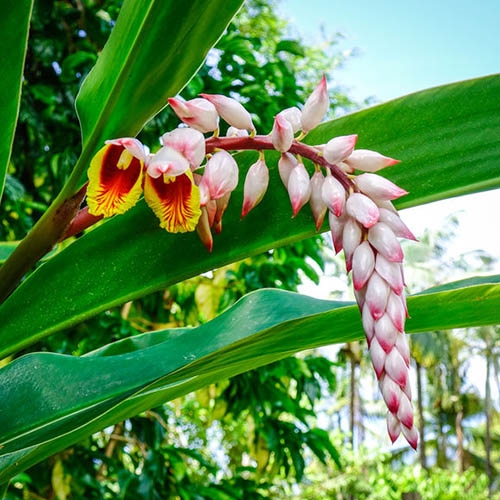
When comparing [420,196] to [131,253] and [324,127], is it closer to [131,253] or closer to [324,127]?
[324,127]

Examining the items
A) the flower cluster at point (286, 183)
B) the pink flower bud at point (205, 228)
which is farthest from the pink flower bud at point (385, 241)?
the pink flower bud at point (205, 228)

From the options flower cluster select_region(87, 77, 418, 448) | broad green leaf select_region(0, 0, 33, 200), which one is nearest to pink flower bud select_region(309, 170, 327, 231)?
flower cluster select_region(87, 77, 418, 448)

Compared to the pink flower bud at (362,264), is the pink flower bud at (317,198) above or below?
above

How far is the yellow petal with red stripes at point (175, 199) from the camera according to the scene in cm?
39

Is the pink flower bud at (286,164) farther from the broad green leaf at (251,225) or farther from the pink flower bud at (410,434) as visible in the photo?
→ the pink flower bud at (410,434)

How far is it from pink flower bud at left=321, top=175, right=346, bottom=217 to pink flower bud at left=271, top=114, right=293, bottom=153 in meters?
0.03

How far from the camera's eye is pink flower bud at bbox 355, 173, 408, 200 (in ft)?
1.23

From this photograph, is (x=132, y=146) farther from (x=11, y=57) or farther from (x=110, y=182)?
(x=11, y=57)

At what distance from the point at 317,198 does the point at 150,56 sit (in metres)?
0.13

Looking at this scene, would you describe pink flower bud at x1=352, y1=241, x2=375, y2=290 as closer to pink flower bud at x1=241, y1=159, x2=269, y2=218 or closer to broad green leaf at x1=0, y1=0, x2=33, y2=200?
pink flower bud at x1=241, y1=159, x2=269, y2=218

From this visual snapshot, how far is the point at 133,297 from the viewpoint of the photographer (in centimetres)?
49

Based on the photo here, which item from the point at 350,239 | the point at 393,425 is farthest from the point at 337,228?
the point at 393,425

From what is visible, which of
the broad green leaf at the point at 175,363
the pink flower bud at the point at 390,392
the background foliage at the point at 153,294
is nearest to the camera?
the pink flower bud at the point at 390,392

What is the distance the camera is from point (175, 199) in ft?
1.31
